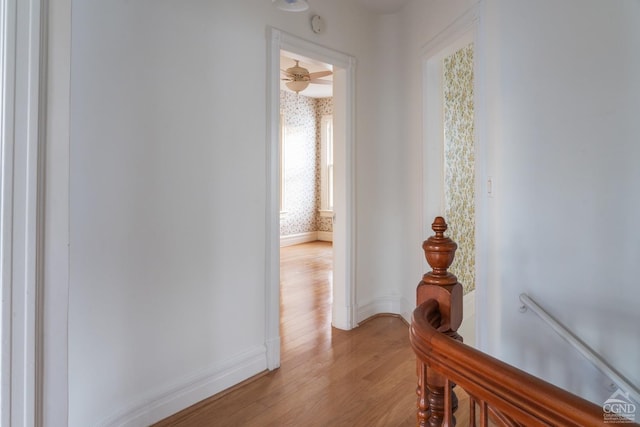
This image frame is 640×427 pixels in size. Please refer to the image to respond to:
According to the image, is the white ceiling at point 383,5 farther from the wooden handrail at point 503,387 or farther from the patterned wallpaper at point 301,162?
the patterned wallpaper at point 301,162

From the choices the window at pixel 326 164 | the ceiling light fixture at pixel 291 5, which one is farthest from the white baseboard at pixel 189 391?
the window at pixel 326 164

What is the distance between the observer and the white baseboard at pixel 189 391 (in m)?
1.87

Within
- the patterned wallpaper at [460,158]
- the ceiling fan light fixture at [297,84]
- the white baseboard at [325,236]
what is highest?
the ceiling fan light fixture at [297,84]

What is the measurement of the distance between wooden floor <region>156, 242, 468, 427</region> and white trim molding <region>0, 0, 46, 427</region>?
128cm

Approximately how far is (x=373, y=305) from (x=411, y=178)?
47.7 inches

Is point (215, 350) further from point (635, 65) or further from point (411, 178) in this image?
point (635, 65)

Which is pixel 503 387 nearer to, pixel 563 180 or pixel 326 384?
pixel 563 180

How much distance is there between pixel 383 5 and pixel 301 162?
484cm

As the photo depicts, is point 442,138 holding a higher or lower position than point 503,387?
higher

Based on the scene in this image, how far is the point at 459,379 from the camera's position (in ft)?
2.50

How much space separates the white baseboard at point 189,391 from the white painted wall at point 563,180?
4.70 ft

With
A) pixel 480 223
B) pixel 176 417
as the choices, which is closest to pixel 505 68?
pixel 480 223

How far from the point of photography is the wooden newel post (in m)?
0.92

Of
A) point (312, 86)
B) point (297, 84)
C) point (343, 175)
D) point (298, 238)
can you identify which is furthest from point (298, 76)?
point (298, 238)
